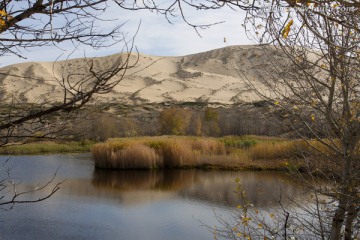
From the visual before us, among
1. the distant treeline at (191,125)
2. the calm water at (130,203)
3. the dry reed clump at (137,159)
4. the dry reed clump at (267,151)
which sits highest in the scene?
the distant treeline at (191,125)

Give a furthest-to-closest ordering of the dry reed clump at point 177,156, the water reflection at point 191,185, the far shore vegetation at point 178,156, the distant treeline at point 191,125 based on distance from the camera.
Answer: the distant treeline at point 191,125 < the dry reed clump at point 177,156 < the far shore vegetation at point 178,156 < the water reflection at point 191,185

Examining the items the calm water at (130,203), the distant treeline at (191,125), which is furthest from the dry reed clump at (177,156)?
the distant treeline at (191,125)

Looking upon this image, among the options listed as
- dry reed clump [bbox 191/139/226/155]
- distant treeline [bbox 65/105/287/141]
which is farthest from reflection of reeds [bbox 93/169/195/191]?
distant treeline [bbox 65/105/287/141]

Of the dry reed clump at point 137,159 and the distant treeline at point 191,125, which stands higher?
the distant treeline at point 191,125

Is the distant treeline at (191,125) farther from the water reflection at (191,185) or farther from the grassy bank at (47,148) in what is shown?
the water reflection at (191,185)

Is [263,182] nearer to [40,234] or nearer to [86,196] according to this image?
[86,196]

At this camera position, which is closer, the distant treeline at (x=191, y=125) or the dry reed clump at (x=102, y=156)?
the dry reed clump at (x=102, y=156)

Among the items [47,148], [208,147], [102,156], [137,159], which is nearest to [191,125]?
[208,147]

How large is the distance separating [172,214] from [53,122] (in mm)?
6405

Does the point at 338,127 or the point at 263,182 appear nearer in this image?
the point at 338,127

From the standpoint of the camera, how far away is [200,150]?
16625 mm

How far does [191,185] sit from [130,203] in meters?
2.62

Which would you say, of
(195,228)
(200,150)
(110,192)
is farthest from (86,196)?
(200,150)

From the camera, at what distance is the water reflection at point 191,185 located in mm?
9617
